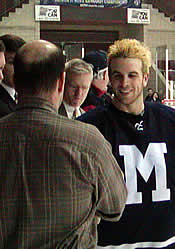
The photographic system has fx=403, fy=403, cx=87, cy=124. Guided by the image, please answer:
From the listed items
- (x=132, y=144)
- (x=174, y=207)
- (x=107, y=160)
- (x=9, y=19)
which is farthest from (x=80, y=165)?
(x=9, y=19)

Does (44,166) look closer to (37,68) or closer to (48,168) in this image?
(48,168)

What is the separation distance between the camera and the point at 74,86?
7.27ft

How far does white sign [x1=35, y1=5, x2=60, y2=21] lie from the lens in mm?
14141

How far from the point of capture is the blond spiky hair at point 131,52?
5.30 ft

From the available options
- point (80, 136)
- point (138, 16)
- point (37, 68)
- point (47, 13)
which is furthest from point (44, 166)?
point (138, 16)

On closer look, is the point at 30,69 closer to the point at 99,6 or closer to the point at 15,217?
the point at 15,217

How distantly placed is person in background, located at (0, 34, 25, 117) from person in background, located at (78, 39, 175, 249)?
504 millimetres

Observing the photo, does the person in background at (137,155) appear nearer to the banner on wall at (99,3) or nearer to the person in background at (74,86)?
the person in background at (74,86)

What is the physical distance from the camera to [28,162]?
1.04 m

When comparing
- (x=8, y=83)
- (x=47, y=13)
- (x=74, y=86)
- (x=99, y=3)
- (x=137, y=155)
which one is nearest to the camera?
(x=137, y=155)

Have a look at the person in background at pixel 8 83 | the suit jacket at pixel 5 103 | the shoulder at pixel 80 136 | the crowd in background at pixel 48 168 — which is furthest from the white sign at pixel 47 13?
the shoulder at pixel 80 136

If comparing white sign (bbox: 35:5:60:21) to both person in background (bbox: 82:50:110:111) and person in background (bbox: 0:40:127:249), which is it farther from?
person in background (bbox: 0:40:127:249)

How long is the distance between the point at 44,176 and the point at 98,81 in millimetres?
1510

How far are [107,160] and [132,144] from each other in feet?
1.69
